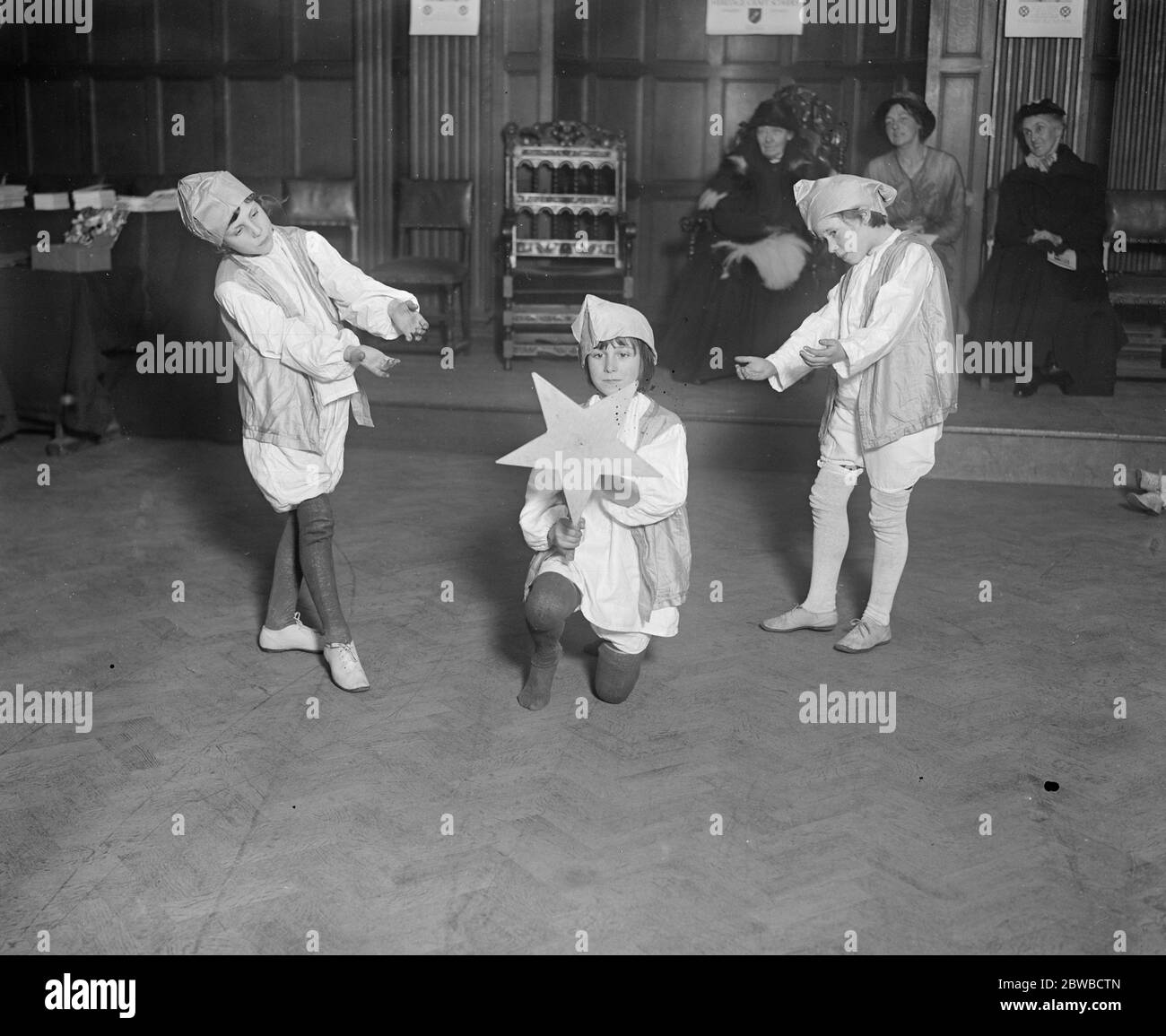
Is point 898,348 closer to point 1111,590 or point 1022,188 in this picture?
point 1111,590

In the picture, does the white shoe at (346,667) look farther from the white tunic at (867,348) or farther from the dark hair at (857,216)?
the dark hair at (857,216)

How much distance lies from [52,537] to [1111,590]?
3.49 m

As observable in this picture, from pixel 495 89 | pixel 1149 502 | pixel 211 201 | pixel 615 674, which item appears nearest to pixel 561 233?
pixel 495 89

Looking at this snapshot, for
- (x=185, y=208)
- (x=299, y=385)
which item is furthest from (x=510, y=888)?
(x=185, y=208)

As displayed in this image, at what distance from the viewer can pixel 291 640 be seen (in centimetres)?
374

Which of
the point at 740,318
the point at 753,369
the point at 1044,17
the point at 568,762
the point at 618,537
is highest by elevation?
the point at 1044,17

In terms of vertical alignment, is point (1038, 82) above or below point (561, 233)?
above

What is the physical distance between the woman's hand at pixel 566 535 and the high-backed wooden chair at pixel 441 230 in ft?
12.7

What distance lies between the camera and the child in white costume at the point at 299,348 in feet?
10.6

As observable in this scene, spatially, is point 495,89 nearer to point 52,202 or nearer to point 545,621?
Answer: point 52,202

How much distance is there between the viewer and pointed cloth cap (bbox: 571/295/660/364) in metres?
3.13

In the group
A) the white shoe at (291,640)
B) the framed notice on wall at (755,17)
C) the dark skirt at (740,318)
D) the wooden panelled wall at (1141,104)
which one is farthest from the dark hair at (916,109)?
the white shoe at (291,640)

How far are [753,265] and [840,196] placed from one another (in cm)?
293

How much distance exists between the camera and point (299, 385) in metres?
3.36
